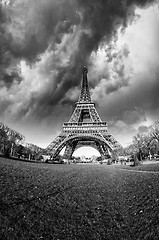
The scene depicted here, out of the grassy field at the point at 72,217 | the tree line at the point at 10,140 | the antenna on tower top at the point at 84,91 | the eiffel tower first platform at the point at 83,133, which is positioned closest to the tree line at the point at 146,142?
the eiffel tower first platform at the point at 83,133

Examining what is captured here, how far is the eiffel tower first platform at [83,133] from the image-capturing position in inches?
2104

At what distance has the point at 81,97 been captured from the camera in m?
72.9

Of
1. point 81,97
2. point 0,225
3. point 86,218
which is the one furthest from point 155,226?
point 81,97

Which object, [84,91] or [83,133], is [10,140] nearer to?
[83,133]

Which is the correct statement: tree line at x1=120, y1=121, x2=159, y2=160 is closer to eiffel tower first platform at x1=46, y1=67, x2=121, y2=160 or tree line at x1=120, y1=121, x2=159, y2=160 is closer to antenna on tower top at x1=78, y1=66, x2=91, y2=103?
eiffel tower first platform at x1=46, y1=67, x2=121, y2=160

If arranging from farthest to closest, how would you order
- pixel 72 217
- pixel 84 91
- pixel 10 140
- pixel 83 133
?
pixel 84 91
pixel 83 133
pixel 10 140
pixel 72 217

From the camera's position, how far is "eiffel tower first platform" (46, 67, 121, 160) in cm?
5344

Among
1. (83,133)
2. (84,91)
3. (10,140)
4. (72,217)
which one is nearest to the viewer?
(72,217)

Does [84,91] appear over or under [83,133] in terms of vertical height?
over

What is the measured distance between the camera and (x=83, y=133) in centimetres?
5938

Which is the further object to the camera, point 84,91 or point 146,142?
point 84,91

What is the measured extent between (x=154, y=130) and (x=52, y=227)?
2018 inches

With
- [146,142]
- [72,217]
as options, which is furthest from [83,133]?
[72,217]

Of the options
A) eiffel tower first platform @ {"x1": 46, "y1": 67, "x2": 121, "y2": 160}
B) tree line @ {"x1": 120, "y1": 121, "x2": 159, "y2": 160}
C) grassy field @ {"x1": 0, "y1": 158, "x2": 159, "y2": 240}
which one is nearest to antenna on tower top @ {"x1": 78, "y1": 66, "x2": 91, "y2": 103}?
eiffel tower first platform @ {"x1": 46, "y1": 67, "x2": 121, "y2": 160}
